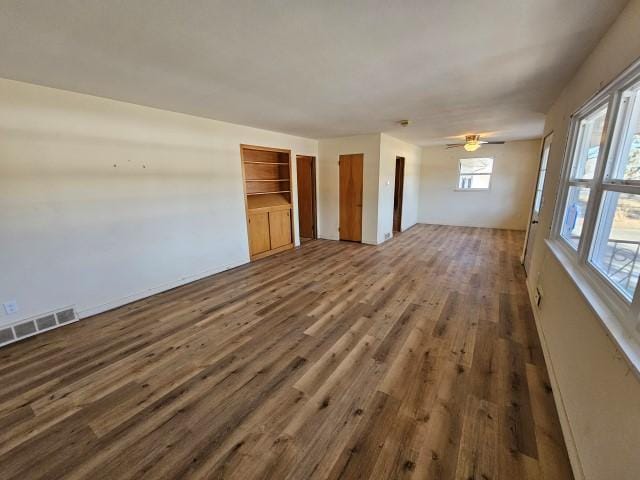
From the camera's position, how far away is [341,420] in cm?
160

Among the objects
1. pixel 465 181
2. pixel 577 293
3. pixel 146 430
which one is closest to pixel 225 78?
pixel 146 430

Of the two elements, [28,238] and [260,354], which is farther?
[28,238]

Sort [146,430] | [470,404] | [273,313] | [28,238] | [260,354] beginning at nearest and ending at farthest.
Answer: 1. [146,430]
2. [470,404]
3. [260,354]
4. [28,238]
5. [273,313]

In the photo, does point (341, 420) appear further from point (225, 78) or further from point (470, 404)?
point (225, 78)

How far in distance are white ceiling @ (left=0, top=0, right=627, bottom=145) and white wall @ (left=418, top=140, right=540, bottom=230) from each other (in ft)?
14.5

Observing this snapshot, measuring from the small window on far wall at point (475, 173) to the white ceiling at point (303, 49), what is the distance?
14.8ft

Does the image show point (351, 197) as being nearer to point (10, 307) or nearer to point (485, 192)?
point (485, 192)

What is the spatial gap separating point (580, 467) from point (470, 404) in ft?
1.72

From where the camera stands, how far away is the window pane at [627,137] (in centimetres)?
136

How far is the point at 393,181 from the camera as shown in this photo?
6.11m

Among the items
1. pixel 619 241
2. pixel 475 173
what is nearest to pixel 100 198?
pixel 619 241

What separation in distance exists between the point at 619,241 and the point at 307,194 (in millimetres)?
5342

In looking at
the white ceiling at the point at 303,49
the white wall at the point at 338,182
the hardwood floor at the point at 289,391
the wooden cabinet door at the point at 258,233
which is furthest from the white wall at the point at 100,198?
the white wall at the point at 338,182

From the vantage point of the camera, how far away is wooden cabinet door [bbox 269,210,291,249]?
5203 millimetres
